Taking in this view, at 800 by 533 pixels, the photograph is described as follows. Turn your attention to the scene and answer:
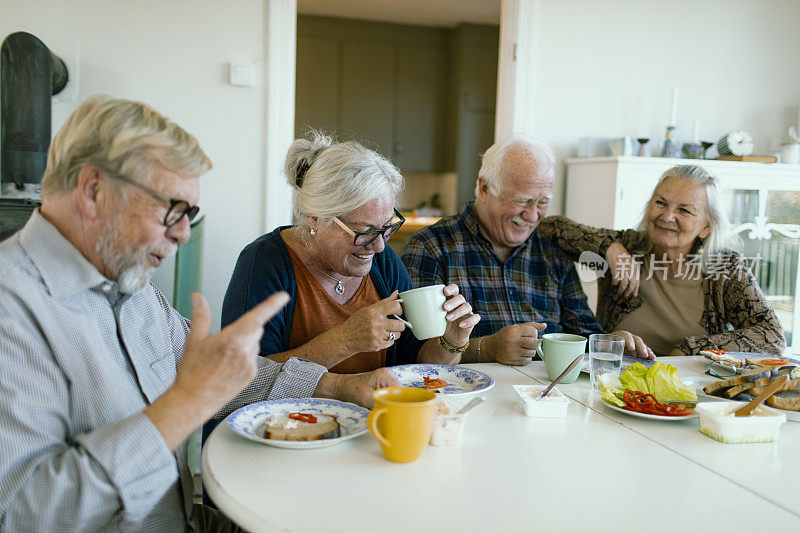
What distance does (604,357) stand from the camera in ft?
4.80

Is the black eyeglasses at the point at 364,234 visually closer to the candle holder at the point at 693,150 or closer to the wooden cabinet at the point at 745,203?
the wooden cabinet at the point at 745,203

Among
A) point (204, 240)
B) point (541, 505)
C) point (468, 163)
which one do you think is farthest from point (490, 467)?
point (468, 163)

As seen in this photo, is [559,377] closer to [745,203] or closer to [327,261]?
[327,261]

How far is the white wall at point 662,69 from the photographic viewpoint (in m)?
3.67

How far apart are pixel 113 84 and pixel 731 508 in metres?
3.03

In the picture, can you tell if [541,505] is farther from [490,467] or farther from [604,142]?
[604,142]

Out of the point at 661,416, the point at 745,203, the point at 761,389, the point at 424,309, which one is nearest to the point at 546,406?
the point at 661,416

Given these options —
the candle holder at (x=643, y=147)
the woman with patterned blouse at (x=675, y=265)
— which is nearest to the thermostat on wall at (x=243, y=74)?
the woman with patterned blouse at (x=675, y=265)

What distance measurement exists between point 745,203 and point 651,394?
2.81m

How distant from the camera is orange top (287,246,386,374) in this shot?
163 cm

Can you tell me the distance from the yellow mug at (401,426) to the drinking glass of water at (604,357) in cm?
58

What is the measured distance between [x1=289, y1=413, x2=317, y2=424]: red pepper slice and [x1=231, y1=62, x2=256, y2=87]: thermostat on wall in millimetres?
2360

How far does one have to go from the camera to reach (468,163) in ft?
18.3

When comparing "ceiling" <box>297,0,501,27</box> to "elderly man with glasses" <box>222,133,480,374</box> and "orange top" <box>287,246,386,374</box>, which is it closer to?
"elderly man with glasses" <box>222,133,480,374</box>
